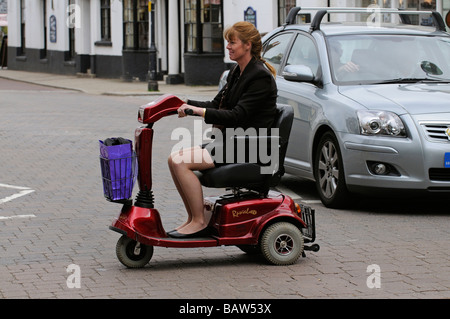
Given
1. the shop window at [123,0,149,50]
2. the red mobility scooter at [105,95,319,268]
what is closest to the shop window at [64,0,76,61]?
the shop window at [123,0,149,50]

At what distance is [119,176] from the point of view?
256 inches

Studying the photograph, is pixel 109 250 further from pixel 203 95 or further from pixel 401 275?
pixel 203 95

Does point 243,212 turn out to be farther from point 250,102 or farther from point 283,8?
point 283,8

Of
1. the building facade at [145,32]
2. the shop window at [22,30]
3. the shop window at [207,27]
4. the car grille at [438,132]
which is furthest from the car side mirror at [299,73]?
the shop window at [22,30]

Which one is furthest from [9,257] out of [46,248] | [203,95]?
[203,95]

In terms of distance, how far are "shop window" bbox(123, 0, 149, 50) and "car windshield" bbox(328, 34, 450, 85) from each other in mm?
25065

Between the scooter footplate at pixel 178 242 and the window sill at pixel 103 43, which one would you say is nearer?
the scooter footplate at pixel 178 242

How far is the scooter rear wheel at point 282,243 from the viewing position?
22.3 ft

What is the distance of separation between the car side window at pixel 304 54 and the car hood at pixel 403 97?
2.17ft

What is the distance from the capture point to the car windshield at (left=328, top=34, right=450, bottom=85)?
9.68 m

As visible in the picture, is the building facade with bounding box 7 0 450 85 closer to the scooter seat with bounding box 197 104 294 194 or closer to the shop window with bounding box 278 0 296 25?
the shop window with bounding box 278 0 296 25

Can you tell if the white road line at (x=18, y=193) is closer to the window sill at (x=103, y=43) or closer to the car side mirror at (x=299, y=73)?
the car side mirror at (x=299, y=73)

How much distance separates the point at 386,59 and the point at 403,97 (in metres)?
0.91

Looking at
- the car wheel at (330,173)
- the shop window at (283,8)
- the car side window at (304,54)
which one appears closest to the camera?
the car wheel at (330,173)
